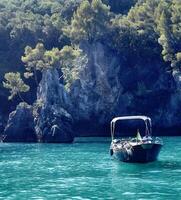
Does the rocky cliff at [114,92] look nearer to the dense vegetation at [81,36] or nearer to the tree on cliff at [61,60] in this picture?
the tree on cliff at [61,60]

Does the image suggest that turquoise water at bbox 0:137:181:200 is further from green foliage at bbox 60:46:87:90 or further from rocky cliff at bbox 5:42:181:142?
rocky cliff at bbox 5:42:181:142

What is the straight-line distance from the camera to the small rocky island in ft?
300

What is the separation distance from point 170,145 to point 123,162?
19.5m

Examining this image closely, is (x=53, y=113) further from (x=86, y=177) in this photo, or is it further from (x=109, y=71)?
(x=86, y=177)

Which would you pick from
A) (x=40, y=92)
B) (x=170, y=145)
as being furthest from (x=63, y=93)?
(x=170, y=145)

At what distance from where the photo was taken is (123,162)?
50.5 metres

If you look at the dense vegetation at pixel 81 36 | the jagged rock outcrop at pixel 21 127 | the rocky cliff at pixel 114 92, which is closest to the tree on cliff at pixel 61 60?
the dense vegetation at pixel 81 36

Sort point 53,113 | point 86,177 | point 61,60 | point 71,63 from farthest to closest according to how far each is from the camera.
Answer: point 71,63 < point 61,60 < point 53,113 < point 86,177

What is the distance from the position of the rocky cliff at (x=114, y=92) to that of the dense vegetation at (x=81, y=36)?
1.57m

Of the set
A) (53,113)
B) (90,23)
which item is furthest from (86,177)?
(90,23)

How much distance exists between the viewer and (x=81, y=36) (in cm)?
9525

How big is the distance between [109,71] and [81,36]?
27.3 ft

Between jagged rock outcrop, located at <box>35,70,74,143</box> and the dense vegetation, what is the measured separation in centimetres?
348

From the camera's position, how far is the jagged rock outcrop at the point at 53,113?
8281cm
